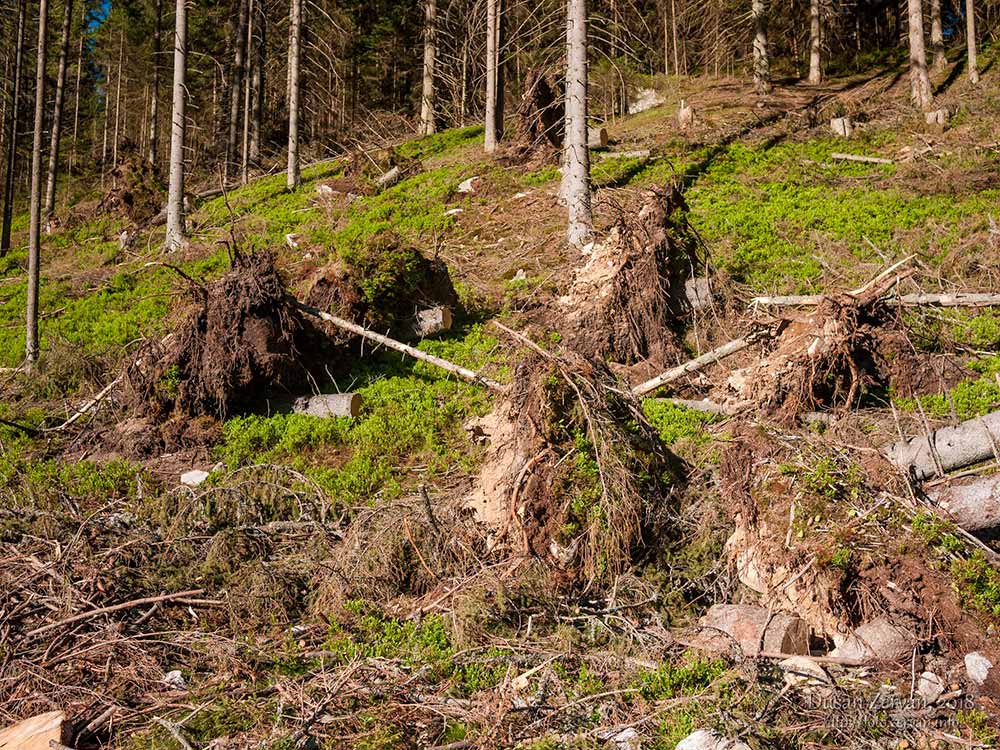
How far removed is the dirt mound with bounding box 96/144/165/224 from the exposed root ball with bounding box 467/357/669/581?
16477mm

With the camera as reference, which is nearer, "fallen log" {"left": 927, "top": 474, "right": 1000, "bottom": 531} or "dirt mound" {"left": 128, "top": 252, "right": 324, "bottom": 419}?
"fallen log" {"left": 927, "top": 474, "right": 1000, "bottom": 531}

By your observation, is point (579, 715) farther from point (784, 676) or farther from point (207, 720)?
point (207, 720)

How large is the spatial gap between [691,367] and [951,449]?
2.97m

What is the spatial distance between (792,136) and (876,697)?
54.2 feet

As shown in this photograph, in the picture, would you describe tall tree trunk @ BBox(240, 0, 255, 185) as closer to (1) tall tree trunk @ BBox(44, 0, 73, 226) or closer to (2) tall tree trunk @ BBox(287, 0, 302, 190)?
(2) tall tree trunk @ BBox(287, 0, 302, 190)

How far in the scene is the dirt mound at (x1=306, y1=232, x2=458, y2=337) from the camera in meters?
9.90

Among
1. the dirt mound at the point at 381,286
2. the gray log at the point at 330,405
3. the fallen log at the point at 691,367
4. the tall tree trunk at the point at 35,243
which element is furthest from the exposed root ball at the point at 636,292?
the tall tree trunk at the point at 35,243

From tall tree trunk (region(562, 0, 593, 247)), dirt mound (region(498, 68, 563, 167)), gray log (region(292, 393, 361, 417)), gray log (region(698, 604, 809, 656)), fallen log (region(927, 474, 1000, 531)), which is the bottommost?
gray log (region(698, 604, 809, 656))

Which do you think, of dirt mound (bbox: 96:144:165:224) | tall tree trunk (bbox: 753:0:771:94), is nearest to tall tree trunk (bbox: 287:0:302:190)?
dirt mound (bbox: 96:144:165:224)

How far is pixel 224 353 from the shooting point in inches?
342

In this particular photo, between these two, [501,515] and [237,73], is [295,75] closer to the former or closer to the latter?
[237,73]

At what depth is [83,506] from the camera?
7316 millimetres

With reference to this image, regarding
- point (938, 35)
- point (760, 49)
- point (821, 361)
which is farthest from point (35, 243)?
point (938, 35)

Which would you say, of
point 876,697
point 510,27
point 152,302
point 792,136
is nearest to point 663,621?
point 876,697
